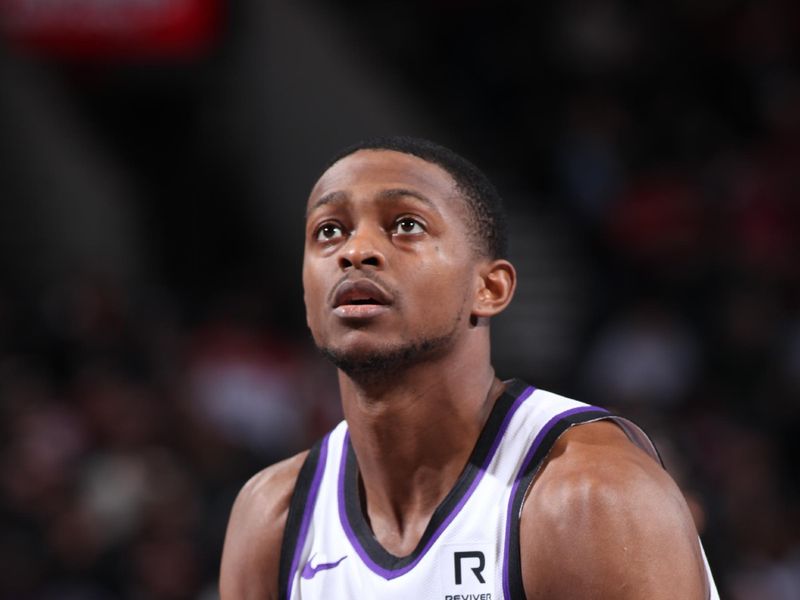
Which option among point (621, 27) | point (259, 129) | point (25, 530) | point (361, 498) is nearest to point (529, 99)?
point (621, 27)

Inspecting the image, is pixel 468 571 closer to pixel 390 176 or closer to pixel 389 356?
pixel 389 356

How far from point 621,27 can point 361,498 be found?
8423mm

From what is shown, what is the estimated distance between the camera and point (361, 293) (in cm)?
308

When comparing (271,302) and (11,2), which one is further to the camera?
(271,302)

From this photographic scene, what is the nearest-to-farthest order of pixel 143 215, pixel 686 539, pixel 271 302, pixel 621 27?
1. pixel 686 539
2. pixel 271 302
3. pixel 621 27
4. pixel 143 215

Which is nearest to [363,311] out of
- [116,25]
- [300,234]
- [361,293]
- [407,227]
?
[361,293]

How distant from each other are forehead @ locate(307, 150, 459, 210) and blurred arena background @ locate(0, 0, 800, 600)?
234cm

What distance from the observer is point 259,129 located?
1132 centimetres

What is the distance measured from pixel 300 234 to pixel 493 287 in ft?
26.1

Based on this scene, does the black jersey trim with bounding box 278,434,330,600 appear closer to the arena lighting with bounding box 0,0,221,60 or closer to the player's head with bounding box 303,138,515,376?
the player's head with bounding box 303,138,515,376

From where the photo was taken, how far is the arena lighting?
8.50 metres

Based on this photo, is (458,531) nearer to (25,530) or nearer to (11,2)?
(25,530)

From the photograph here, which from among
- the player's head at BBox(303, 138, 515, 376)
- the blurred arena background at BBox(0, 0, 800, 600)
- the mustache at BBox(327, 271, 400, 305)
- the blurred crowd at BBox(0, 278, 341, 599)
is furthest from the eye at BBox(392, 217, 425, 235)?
the blurred crowd at BBox(0, 278, 341, 599)

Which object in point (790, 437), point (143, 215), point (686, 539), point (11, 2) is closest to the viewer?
point (686, 539)
